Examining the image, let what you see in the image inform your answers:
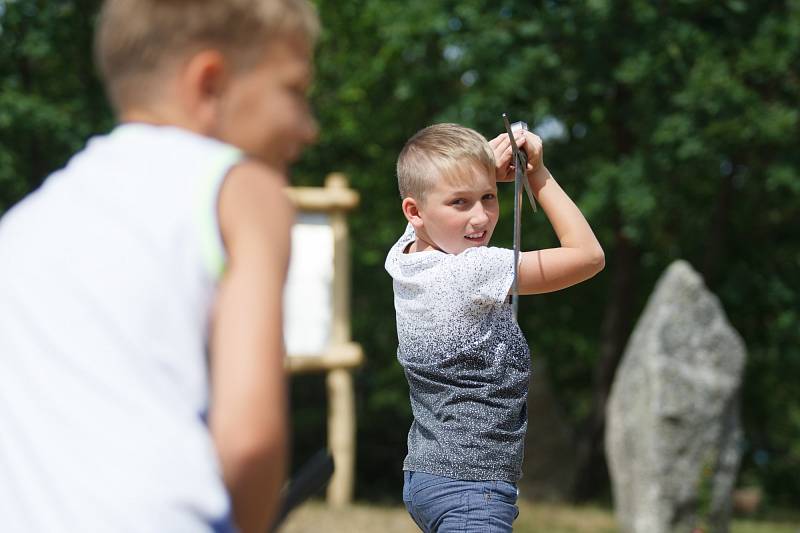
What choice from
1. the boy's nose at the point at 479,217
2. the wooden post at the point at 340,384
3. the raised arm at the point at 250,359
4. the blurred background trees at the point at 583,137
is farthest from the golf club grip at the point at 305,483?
the blurred background trees at the point at 583,137

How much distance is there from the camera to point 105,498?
119cm

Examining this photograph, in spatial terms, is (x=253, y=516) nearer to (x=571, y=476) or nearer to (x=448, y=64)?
(x=448, y=64)

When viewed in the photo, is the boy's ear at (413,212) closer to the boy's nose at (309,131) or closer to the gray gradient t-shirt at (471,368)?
the gray gradient t-shirt at (471,368)

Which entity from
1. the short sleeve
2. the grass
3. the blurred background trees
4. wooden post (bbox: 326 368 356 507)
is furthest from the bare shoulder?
the blurred background trees

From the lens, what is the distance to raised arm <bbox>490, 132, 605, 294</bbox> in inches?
104

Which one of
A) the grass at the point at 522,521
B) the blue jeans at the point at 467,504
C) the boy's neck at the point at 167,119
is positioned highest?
the boy's neck at the point at 167,119

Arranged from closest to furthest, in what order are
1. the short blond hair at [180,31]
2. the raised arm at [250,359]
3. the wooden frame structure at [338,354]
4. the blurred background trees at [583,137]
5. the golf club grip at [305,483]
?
the raised arm at [250,359] → the short blond hair at [180,31] → the golf club grip at [305,483] → the wooden frame structure at [338,354] → the blurred background trees at [583,137]

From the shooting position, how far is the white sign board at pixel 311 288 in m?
9.80

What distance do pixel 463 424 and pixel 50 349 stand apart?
1528 mm

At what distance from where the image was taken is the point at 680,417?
26.1 ft

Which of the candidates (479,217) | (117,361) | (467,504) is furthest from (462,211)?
(117,361)

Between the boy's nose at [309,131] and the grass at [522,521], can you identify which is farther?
the grass at [522,521]

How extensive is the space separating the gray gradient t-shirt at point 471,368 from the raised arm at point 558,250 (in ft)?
0.19

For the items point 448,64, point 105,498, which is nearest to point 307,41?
point 105,498
